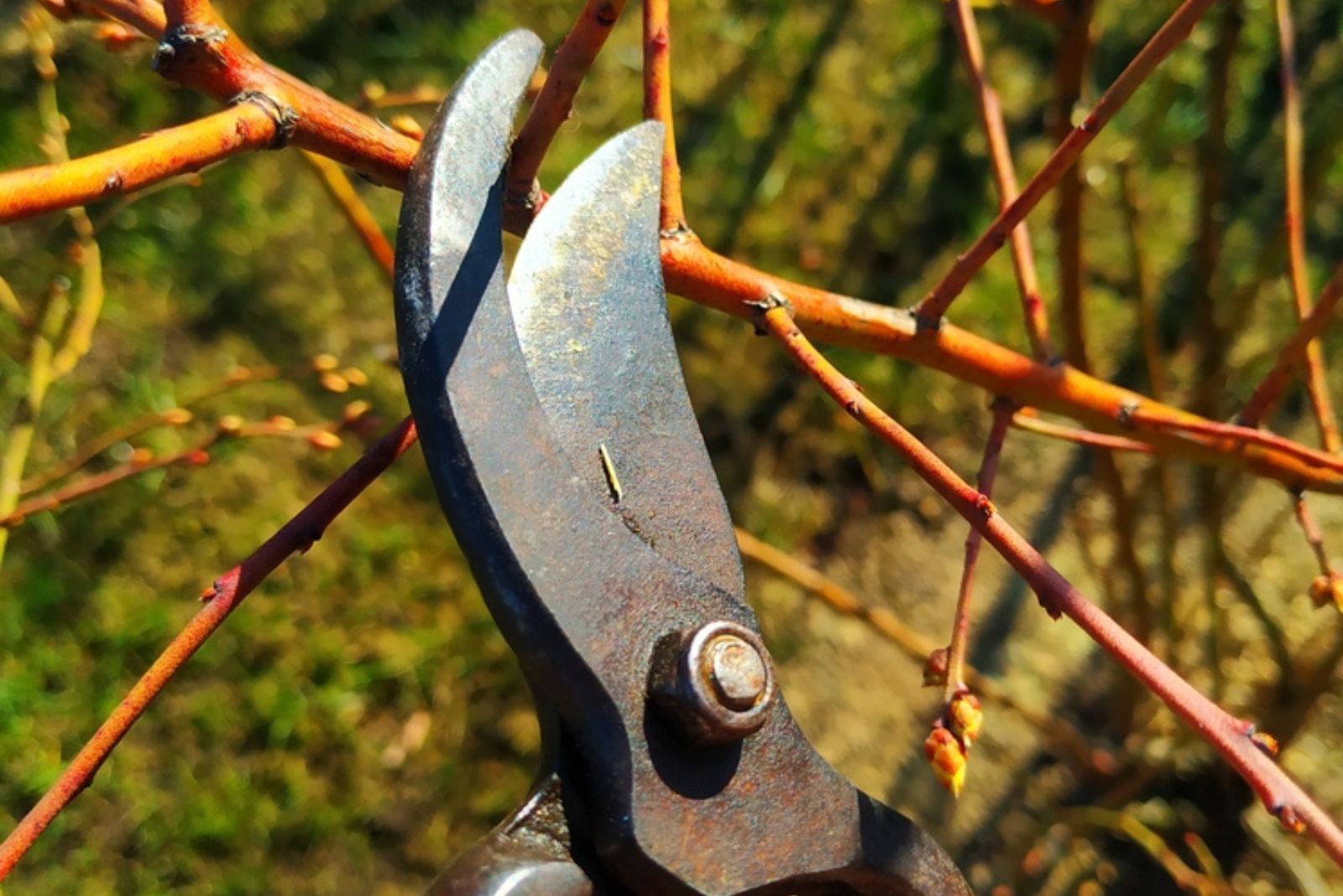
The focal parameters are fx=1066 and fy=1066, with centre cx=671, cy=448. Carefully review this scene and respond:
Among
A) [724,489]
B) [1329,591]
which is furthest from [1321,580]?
[724,489]

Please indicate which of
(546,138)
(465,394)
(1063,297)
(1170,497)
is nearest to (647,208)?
(546,138)

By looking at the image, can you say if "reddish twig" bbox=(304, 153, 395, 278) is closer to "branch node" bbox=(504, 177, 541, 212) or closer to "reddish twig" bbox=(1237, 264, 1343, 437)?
"branch node" bbox=(504, 177, 541, 212)

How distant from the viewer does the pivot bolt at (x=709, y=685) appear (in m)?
0.99

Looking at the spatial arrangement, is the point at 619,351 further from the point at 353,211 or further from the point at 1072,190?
the point at 1072,190

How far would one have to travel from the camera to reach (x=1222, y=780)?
7.83 feet

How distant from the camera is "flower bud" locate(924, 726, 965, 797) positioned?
968 millimetres

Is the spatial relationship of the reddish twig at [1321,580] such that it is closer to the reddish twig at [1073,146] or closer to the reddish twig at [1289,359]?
the reddish twig at [1289,359]

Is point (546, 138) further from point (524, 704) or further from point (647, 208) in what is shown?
point (524, 704)

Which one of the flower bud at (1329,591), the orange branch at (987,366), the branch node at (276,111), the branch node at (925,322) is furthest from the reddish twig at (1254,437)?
the branch node at (276,111)

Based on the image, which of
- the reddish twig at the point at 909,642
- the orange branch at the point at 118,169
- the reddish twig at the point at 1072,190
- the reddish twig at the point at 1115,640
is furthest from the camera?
the reddish twig at the point at 909,642

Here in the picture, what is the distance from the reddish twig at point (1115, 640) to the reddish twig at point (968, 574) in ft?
0.10

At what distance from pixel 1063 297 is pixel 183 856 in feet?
7.01

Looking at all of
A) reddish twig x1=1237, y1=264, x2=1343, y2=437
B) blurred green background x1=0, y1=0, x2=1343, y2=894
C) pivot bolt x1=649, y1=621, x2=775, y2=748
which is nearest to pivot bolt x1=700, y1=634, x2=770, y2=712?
pivot bolt x1=649, y1=621, x2=775, y2=748

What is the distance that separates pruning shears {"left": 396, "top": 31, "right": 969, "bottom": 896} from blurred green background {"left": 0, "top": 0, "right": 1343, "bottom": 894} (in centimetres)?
117
